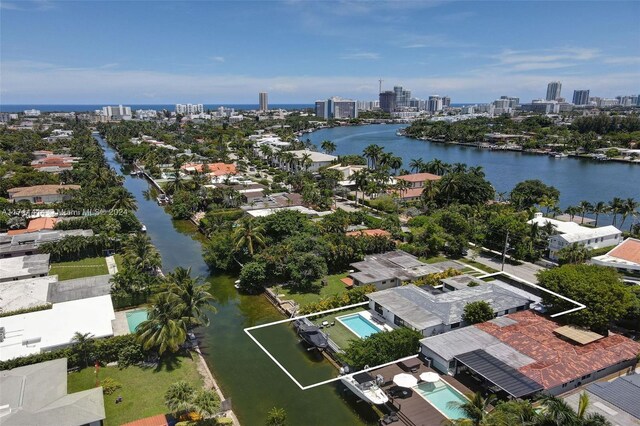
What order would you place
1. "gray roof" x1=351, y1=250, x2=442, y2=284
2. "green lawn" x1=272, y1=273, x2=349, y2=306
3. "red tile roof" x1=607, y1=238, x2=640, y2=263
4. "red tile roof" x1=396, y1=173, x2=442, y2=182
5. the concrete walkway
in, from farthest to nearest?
"red tile roof" x1=396, y1=173, x2=442, y2=182
"red tile roof" x1=607, y1=238, x2=640, y2=263
the concrete walkway
"gray roof" x1=351, y1=250, x2=442, y2=284
"green lawn" x1=272, y1=273, x2=349, y2=306

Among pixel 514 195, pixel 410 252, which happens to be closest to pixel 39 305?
pixel 410 252

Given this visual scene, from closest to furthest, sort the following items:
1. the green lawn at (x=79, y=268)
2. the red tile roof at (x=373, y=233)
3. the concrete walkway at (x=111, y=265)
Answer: the green lawn at (x=79, y=268), the concrete walkway at (x=111, y=265), the red tile roof at (x=373, y=233)

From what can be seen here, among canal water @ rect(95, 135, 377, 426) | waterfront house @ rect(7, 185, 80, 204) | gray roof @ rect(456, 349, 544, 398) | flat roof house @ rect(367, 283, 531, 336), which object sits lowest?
canal water @ rect(95, 135, 377, 426)

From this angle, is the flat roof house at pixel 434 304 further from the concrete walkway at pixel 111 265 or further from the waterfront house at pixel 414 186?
the waterfront house at pixel 414 186

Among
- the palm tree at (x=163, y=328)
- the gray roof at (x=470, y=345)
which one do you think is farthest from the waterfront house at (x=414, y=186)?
the palm tree at (x=163, y=328)

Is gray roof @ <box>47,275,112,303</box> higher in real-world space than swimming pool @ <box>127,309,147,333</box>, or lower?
higher

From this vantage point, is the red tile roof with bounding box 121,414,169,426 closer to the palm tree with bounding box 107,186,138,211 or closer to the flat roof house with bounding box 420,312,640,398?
the flat roof house with bounding box 420,312,640,398

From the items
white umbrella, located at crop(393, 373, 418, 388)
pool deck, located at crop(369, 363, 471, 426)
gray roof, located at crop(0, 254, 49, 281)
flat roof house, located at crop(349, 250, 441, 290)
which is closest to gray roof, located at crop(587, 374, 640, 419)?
pool deck, located at crop(369, 363, 471, 426)
